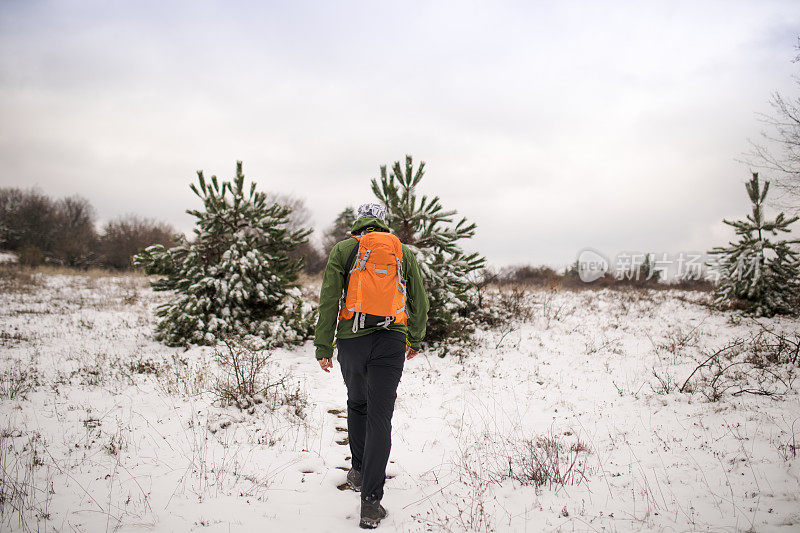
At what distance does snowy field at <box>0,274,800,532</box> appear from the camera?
3.06 metres

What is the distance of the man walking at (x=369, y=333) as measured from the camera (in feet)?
9.59

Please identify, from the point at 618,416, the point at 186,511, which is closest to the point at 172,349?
the point at 186,511

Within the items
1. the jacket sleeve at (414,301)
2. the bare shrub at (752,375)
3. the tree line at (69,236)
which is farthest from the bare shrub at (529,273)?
the jacket sleeve at (414,301)


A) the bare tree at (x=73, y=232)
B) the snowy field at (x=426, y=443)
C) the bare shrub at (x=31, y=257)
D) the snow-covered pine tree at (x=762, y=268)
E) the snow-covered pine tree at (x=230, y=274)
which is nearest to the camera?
the snowy field at (x=426, y=443)

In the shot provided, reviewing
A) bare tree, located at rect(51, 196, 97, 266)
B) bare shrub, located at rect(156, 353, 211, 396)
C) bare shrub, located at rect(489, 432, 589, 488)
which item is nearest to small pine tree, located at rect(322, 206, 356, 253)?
bare tree, located at rect(51, 196, 97, 266)

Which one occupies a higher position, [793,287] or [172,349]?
[793,287]

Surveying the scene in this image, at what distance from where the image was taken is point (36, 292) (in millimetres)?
Result: 14258

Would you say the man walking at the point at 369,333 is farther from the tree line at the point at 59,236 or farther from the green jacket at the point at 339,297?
the tree line at the point at 59,236

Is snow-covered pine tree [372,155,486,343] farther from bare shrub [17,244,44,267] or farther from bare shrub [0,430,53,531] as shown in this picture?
bare shrub [17,244,44,267]

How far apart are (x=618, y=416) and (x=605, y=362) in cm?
250

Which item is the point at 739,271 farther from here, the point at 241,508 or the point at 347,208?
the point at 347,208

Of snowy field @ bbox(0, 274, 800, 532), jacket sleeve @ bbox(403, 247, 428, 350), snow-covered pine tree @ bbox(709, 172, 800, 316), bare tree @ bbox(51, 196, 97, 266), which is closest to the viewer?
snowy field @ bbox(0, 274, 800, 532)

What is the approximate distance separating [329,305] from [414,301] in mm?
753

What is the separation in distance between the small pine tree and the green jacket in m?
29.6
